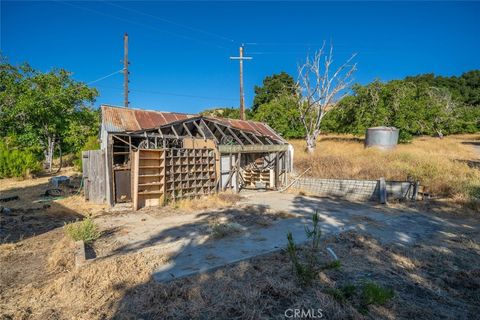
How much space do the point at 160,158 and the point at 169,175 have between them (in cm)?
68

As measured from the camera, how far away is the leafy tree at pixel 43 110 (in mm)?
18000

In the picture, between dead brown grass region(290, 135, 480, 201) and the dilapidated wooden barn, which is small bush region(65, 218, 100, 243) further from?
dead brown grass region(290, 135, 480, 201)

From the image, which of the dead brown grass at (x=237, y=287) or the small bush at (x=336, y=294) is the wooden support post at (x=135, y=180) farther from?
the small bush at (x=336, y=294)

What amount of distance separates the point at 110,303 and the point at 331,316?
250 cm

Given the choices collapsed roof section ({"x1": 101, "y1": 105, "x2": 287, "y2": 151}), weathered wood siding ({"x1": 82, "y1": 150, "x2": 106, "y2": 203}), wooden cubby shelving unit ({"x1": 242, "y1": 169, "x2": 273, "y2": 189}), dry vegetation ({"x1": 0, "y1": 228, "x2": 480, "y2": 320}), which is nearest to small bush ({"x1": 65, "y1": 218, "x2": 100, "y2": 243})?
dry vegetation ({"x1": 0, "y1": 228, "x2": 480, "y2": 320})

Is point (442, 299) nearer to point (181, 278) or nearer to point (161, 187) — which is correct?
point (181, 278)

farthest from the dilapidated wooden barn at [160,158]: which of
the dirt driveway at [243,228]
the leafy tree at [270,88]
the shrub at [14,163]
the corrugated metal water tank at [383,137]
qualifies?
the leafy tree at [270,88]

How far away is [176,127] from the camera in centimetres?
1178

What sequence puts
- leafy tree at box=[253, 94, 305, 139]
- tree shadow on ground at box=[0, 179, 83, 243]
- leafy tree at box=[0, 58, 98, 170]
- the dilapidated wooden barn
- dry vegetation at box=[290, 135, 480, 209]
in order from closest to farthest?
tree shadow on ground at box=[0, 179, 83, 243]
the dilapidated wooden barn
dry vegetation at box=[290, 135, 480, 209]
leafy tree at box=[0, 58, 98, 170]
leafy tree at box=[253, 94, 305, 139]

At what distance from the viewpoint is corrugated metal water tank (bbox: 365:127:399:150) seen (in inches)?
735

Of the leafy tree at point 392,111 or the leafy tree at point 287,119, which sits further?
the leafy tree at point 287,119

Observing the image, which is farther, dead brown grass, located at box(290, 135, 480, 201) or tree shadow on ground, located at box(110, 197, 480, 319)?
dead brown grass, located at box(290, 135, 480, 201)

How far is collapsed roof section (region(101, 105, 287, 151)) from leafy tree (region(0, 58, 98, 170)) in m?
9.87

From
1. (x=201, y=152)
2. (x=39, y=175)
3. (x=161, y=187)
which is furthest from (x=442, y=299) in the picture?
(x=39, y=175)
